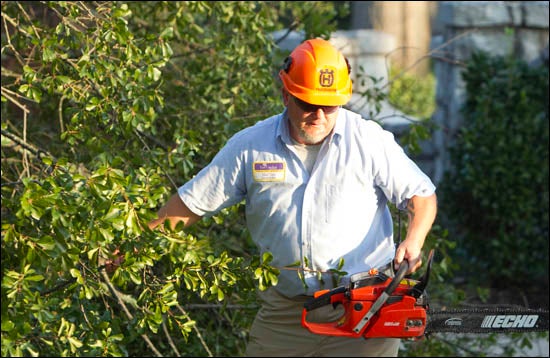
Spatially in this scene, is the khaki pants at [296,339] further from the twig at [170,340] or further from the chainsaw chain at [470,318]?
the twig at [170,340]

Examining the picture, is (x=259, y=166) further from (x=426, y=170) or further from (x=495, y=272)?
(x=426, y=170)

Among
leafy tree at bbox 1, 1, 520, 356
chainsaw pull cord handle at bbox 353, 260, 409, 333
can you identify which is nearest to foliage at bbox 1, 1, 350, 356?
leafy tree at bbox 1, 1, 520, 356

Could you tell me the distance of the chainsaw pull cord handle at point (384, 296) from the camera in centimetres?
355

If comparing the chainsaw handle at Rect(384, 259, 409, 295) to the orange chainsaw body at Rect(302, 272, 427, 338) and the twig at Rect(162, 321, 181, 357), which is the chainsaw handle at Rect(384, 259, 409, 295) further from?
the twig at Rect(162, 321, 181, 357)

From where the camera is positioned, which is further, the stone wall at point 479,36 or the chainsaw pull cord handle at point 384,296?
the stone wall at point 479,36

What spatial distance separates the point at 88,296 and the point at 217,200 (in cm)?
68

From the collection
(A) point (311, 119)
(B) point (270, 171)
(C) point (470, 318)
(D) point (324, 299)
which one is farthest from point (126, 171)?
(C) point (470, 318)

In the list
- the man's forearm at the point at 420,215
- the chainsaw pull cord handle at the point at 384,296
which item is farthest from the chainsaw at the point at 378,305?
the man's forearm at the point at 420,215

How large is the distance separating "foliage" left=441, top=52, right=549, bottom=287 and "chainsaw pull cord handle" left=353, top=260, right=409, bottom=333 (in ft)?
12.7

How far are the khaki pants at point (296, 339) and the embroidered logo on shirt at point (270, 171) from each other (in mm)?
533

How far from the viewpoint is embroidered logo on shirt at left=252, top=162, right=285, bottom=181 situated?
3988 mm

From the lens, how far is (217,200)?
412cm

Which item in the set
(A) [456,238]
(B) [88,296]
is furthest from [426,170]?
(B) [88,296]

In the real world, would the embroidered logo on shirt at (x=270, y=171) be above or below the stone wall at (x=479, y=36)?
above
